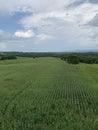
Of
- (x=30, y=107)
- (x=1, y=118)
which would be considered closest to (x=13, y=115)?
(x=1, y=118)

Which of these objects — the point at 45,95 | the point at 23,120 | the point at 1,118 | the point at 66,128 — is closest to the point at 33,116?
the point at 23,120

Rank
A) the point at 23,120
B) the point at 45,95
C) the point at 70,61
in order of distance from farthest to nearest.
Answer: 1. the point at 70,61
2. the point at 45,95
3. the point at 23,120

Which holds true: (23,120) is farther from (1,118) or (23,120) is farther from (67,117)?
(67,117)

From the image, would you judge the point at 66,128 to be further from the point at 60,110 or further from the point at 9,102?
the point at 9,102

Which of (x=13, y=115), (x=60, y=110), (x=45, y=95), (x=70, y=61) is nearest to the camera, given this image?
(x=13, y=115)

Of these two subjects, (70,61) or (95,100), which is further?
(70,61)

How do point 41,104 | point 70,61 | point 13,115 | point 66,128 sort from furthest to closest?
1. point 70,61
2. point 41,104
3. point 13,115
4. point 66,128

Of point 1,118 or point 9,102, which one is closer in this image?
point 1,118

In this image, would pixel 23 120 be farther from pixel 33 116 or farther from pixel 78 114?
pixel 78 114

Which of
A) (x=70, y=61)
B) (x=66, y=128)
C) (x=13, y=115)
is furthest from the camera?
(x=70, y=61)
